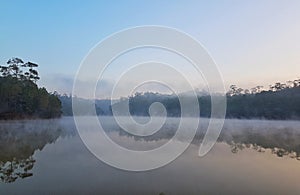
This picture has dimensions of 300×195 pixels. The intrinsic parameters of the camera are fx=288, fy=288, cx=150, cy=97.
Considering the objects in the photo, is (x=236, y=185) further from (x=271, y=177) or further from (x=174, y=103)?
(x=174, y=103)

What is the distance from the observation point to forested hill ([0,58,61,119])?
90.2ft

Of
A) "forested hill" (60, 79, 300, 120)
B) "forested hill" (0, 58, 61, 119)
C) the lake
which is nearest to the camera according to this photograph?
the lake

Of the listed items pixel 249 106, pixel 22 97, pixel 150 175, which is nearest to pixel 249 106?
pixel 249 106

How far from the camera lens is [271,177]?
6.82m

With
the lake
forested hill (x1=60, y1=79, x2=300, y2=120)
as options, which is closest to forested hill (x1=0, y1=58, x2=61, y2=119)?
forested hill (x1=60, y1=79, x2=300, y2=120)

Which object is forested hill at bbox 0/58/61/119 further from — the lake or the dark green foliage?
the lake

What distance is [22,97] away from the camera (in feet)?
97.1

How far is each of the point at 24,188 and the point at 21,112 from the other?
1063 inches

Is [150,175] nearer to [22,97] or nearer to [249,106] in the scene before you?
[22,97]

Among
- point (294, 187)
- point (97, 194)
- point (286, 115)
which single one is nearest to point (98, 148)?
point (97, 194)

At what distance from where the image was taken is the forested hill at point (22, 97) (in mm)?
27484

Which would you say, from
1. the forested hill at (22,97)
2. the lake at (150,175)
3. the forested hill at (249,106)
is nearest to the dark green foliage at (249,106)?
the forested hill at (249,106)

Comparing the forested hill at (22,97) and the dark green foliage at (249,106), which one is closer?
the forested hill at (22,97)

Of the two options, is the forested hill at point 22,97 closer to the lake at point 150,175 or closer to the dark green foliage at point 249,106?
the dark green foliage at point 249,106
